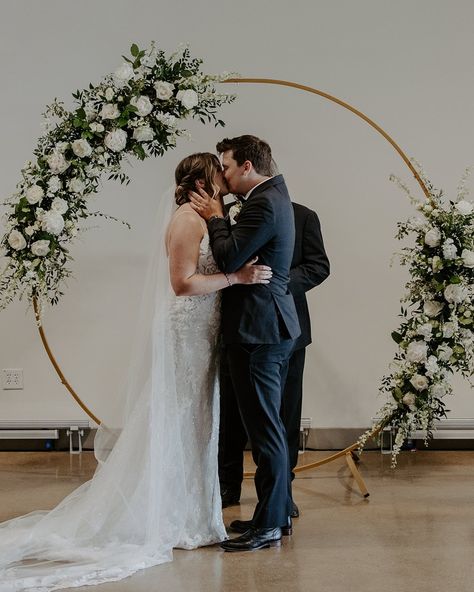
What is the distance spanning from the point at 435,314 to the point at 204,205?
1490 mm

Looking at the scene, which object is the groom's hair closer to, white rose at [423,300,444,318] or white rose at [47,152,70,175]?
white rose at [47,152,70,175]

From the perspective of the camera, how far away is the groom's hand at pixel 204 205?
12.9ft

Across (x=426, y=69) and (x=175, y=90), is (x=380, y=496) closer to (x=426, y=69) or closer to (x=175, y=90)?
(x=175, y=90)

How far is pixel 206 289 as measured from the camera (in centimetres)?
387

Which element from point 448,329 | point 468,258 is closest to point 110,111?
point 468,258

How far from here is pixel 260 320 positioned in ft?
12.7

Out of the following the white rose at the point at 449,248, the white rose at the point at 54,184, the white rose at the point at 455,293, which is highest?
the white rose at the point at 54,184

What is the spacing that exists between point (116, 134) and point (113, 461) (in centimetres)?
152

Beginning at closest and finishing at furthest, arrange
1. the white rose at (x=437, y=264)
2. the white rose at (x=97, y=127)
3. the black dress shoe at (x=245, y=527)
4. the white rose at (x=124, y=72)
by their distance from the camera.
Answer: the black dress shoe at (x=245, y=527) → the white rose at (x=124, y=72) → the white rose at (x=97, y=127) → the white rose at (x=437, y=264)

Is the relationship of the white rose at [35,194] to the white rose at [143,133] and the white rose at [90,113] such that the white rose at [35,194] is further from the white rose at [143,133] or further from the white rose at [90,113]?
the white rose at [143,133]

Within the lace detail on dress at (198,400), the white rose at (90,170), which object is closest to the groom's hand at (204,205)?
the lace detail on dress at (198,400)

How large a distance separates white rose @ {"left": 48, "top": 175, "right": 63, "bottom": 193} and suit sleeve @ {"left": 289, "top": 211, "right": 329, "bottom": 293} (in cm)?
123

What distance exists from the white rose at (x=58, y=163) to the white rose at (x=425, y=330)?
194 cm

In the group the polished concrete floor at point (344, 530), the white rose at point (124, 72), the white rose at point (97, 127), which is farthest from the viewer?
the white rose at point (97, 127)
